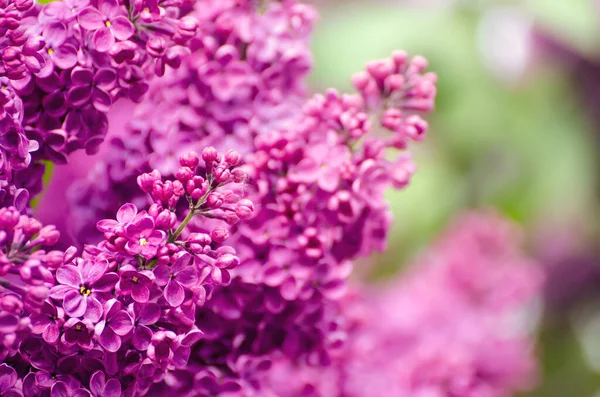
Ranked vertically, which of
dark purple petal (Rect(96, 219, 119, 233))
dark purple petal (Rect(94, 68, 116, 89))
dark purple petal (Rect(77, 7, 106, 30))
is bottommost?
dark purple petal (Rect(96, 219, 119, 233))

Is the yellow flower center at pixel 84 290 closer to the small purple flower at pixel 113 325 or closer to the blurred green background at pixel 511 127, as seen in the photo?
the small purple flower at pixel 113 325

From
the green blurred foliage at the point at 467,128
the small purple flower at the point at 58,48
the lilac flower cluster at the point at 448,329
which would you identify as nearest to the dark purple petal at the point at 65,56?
the small purple flower at the point at 58,48

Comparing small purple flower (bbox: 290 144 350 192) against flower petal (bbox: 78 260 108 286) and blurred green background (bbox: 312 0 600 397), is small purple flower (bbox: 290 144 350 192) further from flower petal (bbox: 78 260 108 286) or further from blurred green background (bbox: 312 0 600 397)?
blurred green background (bbox: 312 0 600 397)

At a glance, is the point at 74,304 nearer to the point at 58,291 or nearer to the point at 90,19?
the point at 58,291

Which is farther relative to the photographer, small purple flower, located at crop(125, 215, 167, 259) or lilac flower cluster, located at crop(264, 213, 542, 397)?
lilac flower cluster, located at crop(264, 213, 542, 397)

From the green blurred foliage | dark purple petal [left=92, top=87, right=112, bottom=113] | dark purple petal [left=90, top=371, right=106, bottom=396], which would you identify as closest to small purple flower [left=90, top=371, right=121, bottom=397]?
dark purple petal [left=90, top=371, right=106, bottom=396]

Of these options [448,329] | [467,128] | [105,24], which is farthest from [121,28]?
[467,128]

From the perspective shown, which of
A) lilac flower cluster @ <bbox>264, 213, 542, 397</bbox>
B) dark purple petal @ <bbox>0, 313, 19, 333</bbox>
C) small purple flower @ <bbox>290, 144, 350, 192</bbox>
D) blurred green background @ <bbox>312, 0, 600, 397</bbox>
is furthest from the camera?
blurred green background @ <bbox>312, 0, 600, 397</bbox>
